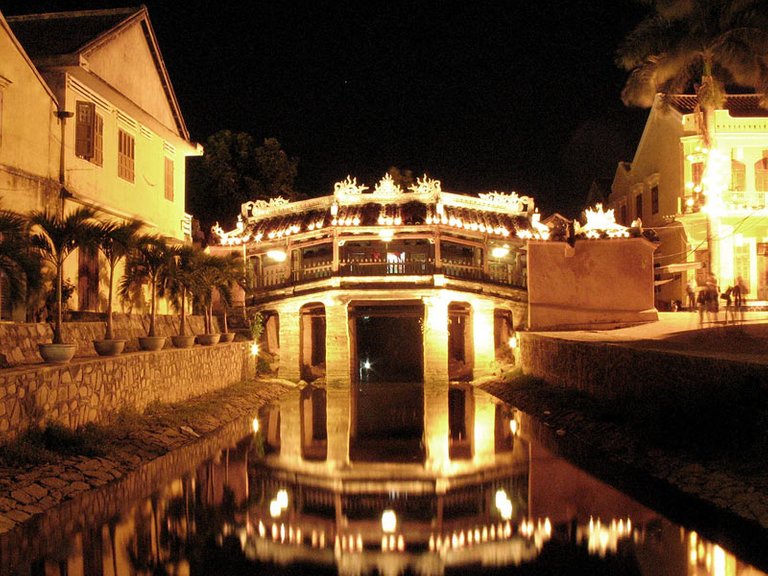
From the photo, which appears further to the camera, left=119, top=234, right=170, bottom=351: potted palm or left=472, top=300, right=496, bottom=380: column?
left=472, top=300, right=496, bottom=380: column

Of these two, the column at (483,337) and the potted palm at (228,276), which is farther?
the column at (483,337)

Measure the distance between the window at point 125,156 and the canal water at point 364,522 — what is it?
10782 mm

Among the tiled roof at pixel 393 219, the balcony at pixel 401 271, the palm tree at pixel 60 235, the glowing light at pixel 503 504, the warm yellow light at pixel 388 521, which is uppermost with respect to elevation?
the tiled roof at pixel 393 219

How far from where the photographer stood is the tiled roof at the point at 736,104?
31516 mm

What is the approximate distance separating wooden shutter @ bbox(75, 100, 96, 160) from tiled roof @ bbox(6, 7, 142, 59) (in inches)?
56.9

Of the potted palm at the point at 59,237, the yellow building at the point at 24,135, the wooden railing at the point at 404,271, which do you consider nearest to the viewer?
the potted palm at the point at 59,237

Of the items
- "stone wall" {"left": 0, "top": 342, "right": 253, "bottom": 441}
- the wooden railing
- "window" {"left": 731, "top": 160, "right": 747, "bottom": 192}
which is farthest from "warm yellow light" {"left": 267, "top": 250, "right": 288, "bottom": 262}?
"window" {"left": 731, "top": 160, "right": 747, "bottom": 192}

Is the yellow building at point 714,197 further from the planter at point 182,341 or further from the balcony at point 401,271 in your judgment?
the planter at point 182,341

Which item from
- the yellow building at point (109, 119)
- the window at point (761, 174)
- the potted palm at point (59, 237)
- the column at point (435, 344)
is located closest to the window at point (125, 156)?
the yellow building at point (109, 119)

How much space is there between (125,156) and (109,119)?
1.33 m

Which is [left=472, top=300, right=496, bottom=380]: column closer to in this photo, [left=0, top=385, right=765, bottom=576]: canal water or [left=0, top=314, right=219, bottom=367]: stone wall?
[left=0, top=314, right=219, bottom=367]: stone wall

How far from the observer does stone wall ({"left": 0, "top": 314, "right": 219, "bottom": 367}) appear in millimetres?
13883

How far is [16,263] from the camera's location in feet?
41.5

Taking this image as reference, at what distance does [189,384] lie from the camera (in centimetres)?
2005
